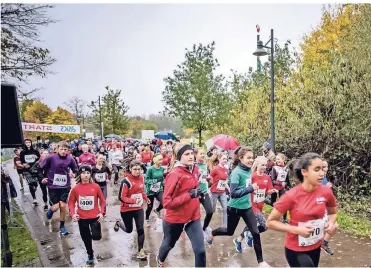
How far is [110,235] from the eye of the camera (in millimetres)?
7324

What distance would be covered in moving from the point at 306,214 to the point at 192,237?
1671mm

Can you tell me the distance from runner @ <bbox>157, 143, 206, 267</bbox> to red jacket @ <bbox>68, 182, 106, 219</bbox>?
5.34 ft

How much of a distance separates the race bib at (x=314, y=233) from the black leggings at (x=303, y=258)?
10 centimetres

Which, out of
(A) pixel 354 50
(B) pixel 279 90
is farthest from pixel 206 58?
(A) pixel 354 50

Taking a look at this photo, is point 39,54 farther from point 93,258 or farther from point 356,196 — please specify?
point 356,196

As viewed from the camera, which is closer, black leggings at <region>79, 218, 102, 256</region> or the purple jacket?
black leggings at <region>79, 218, 102, 256</region>

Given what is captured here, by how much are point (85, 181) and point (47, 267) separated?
155cm

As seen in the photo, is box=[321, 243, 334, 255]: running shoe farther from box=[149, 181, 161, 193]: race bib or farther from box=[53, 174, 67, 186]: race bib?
box=[53, 174, 67, 186]: race bib

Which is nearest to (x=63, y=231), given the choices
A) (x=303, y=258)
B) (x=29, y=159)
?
(x=29, y=159)

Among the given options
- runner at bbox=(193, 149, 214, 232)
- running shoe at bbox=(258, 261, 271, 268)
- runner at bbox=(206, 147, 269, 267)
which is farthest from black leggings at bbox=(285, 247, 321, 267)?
runner at bbox=(193, 149, 214, 232)

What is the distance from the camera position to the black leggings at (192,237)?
4268mm

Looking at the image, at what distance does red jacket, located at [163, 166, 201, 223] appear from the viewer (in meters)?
4.29

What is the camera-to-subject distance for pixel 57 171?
295 inches

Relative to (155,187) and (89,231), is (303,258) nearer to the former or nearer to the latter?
(89,231)
